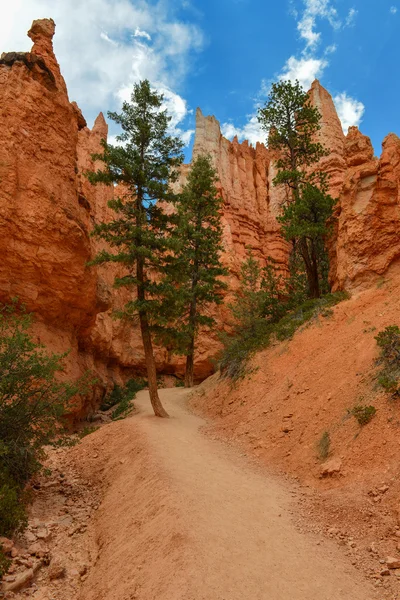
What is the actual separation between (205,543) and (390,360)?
612 cm

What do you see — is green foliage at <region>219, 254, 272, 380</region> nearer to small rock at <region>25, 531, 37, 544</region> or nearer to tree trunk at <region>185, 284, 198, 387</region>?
tree trunk at <region>185, 284, 198, 387</region>

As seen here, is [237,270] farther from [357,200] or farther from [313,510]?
[313,510]

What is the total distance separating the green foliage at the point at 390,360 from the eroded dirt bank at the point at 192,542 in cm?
297

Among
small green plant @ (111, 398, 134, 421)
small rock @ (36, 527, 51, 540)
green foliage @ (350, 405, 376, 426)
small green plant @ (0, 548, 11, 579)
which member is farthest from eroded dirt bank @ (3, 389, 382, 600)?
small green plant @ (111, 398, 134, 421)

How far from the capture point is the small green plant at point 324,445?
7582 mm

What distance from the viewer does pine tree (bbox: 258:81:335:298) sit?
55.5 ft

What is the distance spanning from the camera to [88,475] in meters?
9.47

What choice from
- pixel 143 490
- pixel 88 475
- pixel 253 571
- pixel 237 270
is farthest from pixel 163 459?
pixel 237 270

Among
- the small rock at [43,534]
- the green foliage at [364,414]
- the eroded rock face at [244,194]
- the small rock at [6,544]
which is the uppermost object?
the eroded rock face at [244,194]

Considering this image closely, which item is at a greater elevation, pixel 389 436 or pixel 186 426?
pixel 389 436

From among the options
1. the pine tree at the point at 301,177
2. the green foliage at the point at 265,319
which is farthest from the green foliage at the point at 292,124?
the green foliage at the point at 265,319

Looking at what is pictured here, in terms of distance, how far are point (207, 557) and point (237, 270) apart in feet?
116

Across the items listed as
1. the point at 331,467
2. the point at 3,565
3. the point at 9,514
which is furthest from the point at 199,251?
the point at 3,565

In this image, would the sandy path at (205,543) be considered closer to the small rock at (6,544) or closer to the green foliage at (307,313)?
the small rock at (6,544)
